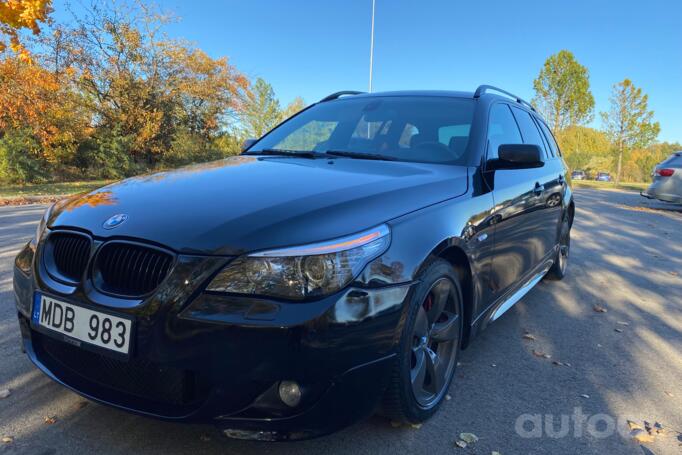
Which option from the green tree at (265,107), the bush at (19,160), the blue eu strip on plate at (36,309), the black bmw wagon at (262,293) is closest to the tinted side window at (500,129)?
the black bmw wagon at (262,293)

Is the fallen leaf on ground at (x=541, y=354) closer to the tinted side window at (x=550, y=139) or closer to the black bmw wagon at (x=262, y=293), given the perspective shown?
the black bmw wagon at (x=262, y=293)

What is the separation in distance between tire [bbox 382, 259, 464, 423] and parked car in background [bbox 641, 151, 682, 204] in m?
11.7

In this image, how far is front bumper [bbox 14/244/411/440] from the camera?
1593mm

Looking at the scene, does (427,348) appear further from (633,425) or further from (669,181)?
(669,181)

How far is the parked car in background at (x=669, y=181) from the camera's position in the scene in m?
11.4

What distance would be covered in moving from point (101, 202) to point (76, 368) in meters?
0.71

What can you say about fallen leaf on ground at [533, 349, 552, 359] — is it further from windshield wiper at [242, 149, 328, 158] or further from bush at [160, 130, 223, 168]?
bush at [160, 130, 223, 168]

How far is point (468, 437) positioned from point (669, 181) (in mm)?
12142

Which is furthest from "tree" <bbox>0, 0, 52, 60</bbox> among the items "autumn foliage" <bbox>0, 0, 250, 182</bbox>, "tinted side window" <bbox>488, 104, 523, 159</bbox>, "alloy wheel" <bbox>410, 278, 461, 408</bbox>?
"alloy wheel" <bbox>410, 278, 461, 408</bbox>

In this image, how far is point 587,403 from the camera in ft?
8.28

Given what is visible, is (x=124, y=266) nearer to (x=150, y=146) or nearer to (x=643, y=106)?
(x=150, y=146)

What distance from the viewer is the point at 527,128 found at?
4105mm

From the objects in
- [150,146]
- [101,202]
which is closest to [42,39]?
[150,146]

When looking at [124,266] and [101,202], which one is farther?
[101,202]
